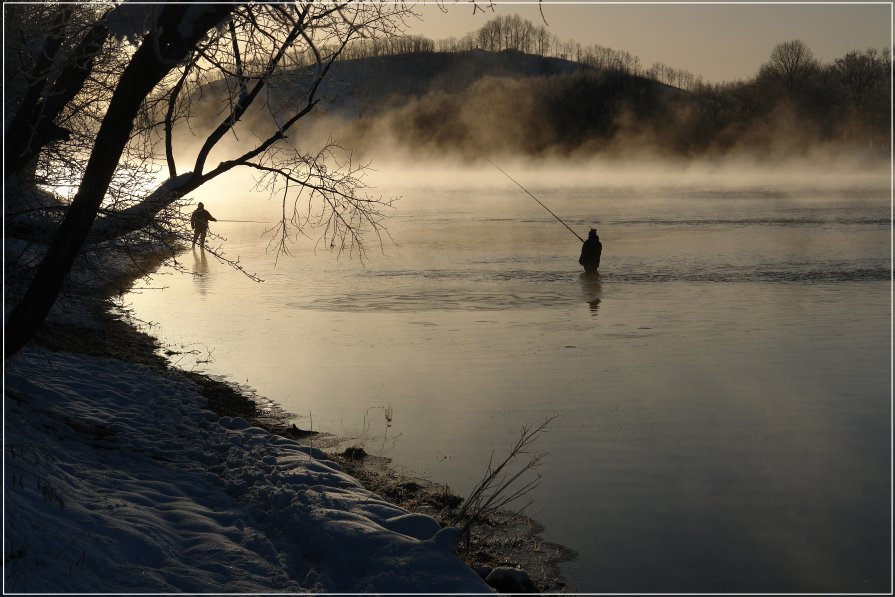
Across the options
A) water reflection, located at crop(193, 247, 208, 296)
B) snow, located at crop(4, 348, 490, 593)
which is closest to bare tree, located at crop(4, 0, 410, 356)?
snow, located at crop(4, 348, 490, 593)

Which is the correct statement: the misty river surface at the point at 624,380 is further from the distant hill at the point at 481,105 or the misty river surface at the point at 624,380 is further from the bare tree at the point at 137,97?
the distant hill at the point at 481,105

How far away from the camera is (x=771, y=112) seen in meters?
116

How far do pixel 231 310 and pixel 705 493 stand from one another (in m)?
12.9

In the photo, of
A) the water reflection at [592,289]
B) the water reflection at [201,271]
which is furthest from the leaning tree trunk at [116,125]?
the water reflection at [201,271]

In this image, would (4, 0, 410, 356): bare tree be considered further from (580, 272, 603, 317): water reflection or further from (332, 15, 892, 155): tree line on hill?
(332, 15, 892, 155): tree line on hill

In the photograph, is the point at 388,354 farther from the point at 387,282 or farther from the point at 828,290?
the point at 828,290

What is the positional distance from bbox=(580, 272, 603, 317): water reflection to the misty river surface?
11 centimetres

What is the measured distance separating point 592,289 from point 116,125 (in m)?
17.4

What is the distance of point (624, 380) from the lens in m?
12.4

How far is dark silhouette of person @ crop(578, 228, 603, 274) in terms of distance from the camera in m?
24.0

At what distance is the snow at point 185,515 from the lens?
5.62 meters

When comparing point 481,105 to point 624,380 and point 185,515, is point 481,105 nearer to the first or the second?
point 624,380

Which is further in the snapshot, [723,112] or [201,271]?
[723,112]

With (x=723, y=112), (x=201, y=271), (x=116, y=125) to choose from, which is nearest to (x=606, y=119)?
(x=723, y=112)
